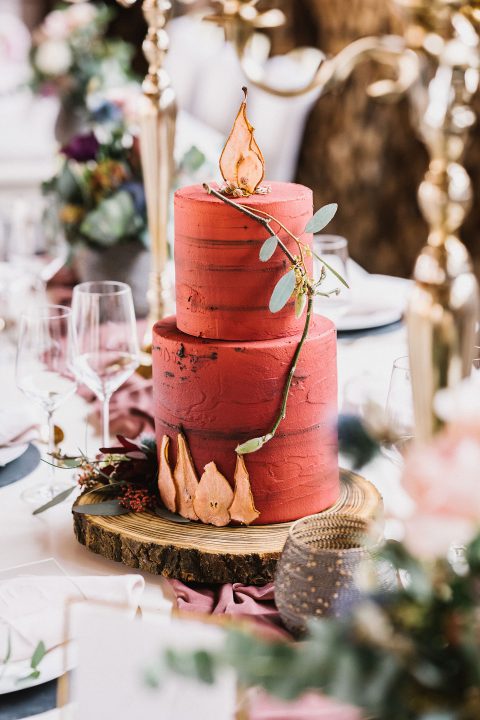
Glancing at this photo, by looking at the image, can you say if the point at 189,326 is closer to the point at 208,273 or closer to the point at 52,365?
the point at 208,273

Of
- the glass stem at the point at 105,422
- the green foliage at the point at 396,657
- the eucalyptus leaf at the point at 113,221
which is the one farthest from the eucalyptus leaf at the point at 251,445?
the eucalyptus leaf at the point at 113,221

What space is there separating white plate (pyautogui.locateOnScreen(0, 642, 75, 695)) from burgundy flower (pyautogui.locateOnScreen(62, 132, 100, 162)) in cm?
122

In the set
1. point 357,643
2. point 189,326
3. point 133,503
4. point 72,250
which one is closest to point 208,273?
point 189,326

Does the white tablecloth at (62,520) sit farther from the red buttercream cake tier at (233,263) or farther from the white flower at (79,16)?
the white flower at (79,16)

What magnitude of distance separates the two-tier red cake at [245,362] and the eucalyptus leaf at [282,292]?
0.06 metres

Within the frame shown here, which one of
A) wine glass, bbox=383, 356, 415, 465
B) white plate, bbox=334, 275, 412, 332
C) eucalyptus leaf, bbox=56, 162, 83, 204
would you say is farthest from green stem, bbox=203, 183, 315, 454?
eucalyptus leaf, bbox=56, 162, 83, 204

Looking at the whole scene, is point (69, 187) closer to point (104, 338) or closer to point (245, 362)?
point (104, 338)

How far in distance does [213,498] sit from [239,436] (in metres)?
0.07

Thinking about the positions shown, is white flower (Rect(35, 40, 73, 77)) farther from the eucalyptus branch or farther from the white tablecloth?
the eucalyptus branch

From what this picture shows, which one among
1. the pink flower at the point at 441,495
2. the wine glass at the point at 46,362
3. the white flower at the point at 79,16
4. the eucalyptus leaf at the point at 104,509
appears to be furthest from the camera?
the white flower at the point at 79,16

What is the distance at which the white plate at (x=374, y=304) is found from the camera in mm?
1725

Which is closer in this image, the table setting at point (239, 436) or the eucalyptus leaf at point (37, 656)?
the table setting at point (239, 436)

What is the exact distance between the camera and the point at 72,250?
187 centimetres

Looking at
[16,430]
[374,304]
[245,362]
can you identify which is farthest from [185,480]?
[374,304]
